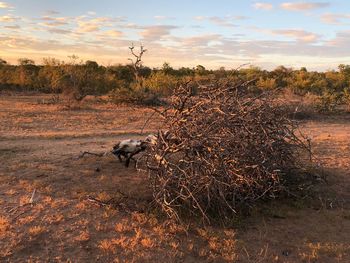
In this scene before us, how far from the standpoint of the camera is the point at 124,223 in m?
5.56

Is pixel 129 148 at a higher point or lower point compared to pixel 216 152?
lower

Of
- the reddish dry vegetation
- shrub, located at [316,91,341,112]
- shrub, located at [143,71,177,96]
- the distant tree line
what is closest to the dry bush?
the reddish dry vegetation

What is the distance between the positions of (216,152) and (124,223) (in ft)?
4.93

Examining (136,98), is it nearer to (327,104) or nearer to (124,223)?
(327,104)

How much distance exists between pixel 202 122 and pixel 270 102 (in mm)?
1535

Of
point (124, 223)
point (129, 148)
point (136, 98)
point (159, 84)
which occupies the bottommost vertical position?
point (124, 223)

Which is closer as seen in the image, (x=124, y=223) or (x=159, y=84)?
(x=124, y=223)

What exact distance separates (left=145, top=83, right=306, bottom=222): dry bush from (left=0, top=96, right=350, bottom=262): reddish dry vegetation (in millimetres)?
355

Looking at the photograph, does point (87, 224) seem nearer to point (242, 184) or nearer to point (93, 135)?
point (242, 184)

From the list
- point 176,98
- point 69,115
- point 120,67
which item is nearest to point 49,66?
point 120,67

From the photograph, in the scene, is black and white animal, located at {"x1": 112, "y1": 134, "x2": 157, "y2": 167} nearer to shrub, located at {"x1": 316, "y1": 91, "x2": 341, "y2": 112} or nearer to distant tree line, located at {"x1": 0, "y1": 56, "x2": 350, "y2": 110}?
distant tree line, located at {"x1": 0, "y1": 56, "x2": 350, "y2": 110}

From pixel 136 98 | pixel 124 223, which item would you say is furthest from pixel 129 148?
pixel 136 98

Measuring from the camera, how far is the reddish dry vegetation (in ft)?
16.2

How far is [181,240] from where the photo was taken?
17.0 feet
